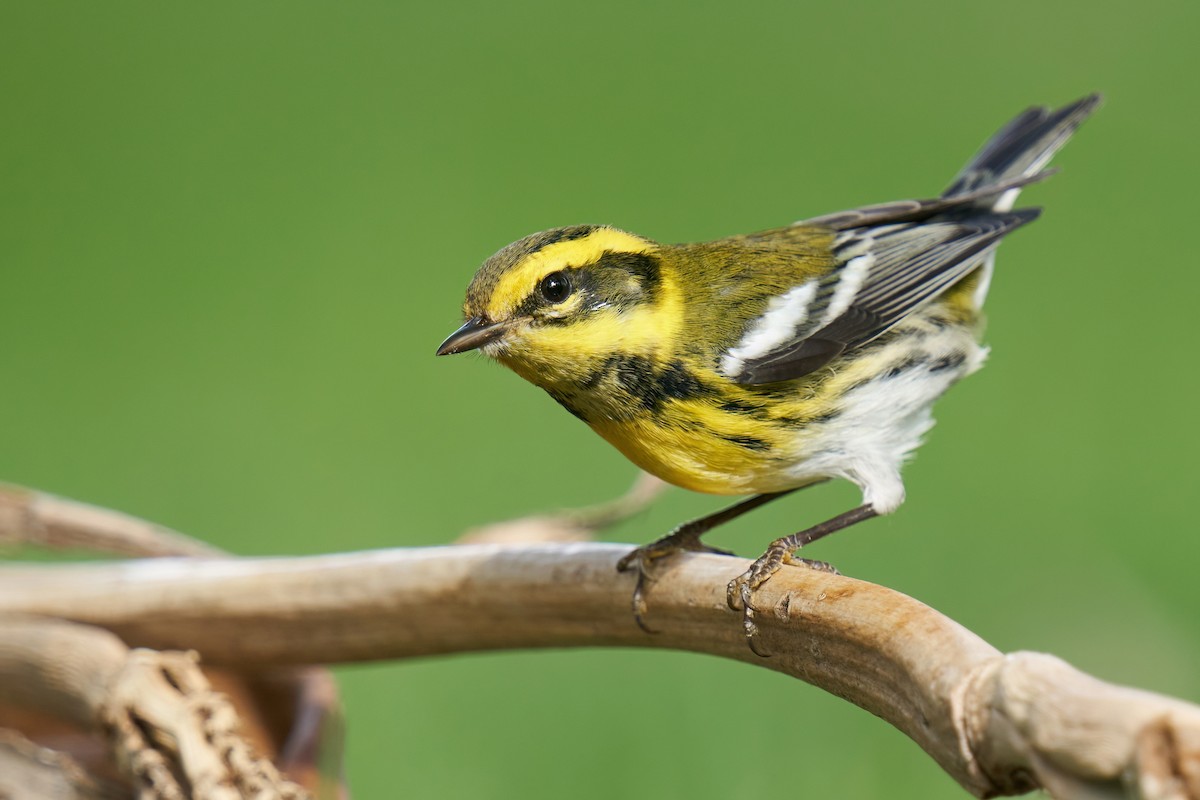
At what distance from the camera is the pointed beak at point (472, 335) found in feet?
6.69

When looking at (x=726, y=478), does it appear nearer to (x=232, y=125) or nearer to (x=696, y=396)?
(x=696, y=396)

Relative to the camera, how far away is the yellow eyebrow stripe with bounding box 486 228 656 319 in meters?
2.06

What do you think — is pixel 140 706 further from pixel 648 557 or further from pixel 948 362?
pixel 948 362

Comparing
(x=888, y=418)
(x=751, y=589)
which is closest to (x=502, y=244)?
(x=888, y=418)

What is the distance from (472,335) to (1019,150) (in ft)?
4.78

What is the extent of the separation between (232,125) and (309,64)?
770 mm

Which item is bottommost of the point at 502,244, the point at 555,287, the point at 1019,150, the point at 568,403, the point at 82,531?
the point at 82,531

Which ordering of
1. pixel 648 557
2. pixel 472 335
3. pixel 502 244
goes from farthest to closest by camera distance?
pixel 502 244, pixel 472 335, pixel 648 557

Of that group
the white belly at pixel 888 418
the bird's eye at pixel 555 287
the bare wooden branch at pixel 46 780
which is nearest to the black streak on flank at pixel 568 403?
the bird's eye at pixel 555 287

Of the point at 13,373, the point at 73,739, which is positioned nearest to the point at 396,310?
the point at 13,373

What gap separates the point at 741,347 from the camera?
222 centimetres

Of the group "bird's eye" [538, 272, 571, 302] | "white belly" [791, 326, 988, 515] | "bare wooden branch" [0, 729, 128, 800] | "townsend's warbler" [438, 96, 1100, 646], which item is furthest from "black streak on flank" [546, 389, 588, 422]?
"bare wooden branch" [0, 729, 128, 800]

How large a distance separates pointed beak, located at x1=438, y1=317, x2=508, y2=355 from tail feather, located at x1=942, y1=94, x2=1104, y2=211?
124cm

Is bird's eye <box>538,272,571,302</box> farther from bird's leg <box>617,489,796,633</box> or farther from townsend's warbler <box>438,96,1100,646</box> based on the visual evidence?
bird's leg <box>617,489,796,633</box>
